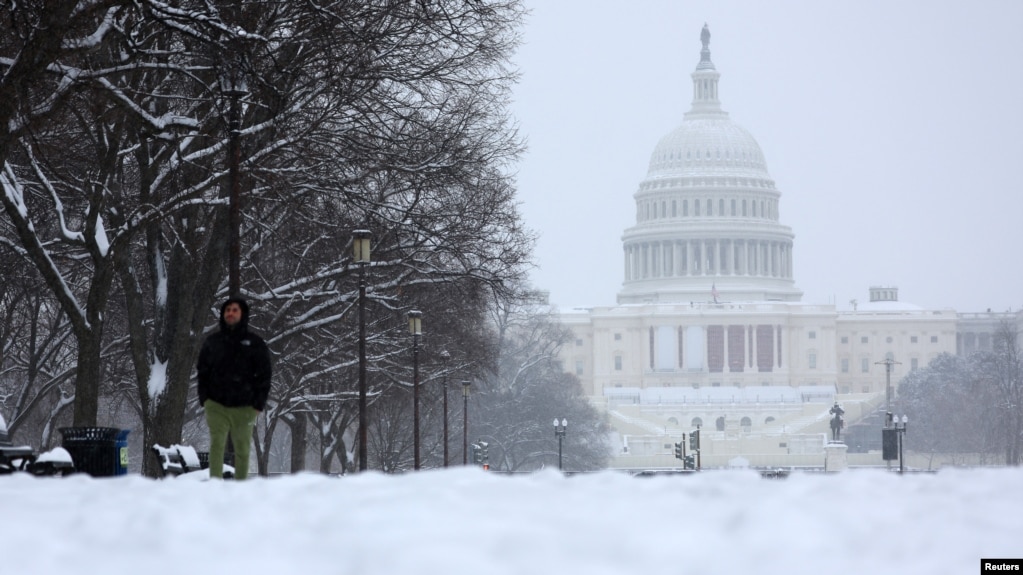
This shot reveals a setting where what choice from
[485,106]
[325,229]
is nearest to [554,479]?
[325,229]

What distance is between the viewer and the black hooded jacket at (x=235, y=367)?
48.4 feet

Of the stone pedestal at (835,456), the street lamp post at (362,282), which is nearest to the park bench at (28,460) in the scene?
the street lamp post at (362,282)

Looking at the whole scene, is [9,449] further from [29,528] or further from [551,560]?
[551,560]

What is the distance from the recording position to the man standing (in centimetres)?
1474

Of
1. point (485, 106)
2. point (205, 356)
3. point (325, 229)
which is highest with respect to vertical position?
point (485, 106)

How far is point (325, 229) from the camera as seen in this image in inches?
1201

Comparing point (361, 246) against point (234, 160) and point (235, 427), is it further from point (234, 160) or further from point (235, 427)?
point (235, 427)

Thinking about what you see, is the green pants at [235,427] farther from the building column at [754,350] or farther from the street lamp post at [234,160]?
the building column at [754,350]

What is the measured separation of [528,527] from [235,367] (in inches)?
265

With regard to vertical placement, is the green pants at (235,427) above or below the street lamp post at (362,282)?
below

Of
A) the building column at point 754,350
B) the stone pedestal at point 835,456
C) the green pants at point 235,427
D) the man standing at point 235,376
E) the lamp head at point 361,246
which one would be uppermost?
the building column at point 754,350

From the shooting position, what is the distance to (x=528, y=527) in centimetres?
845

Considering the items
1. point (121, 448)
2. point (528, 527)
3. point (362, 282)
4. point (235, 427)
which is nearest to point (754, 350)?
point (362, 282)

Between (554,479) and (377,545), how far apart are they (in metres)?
2.65
